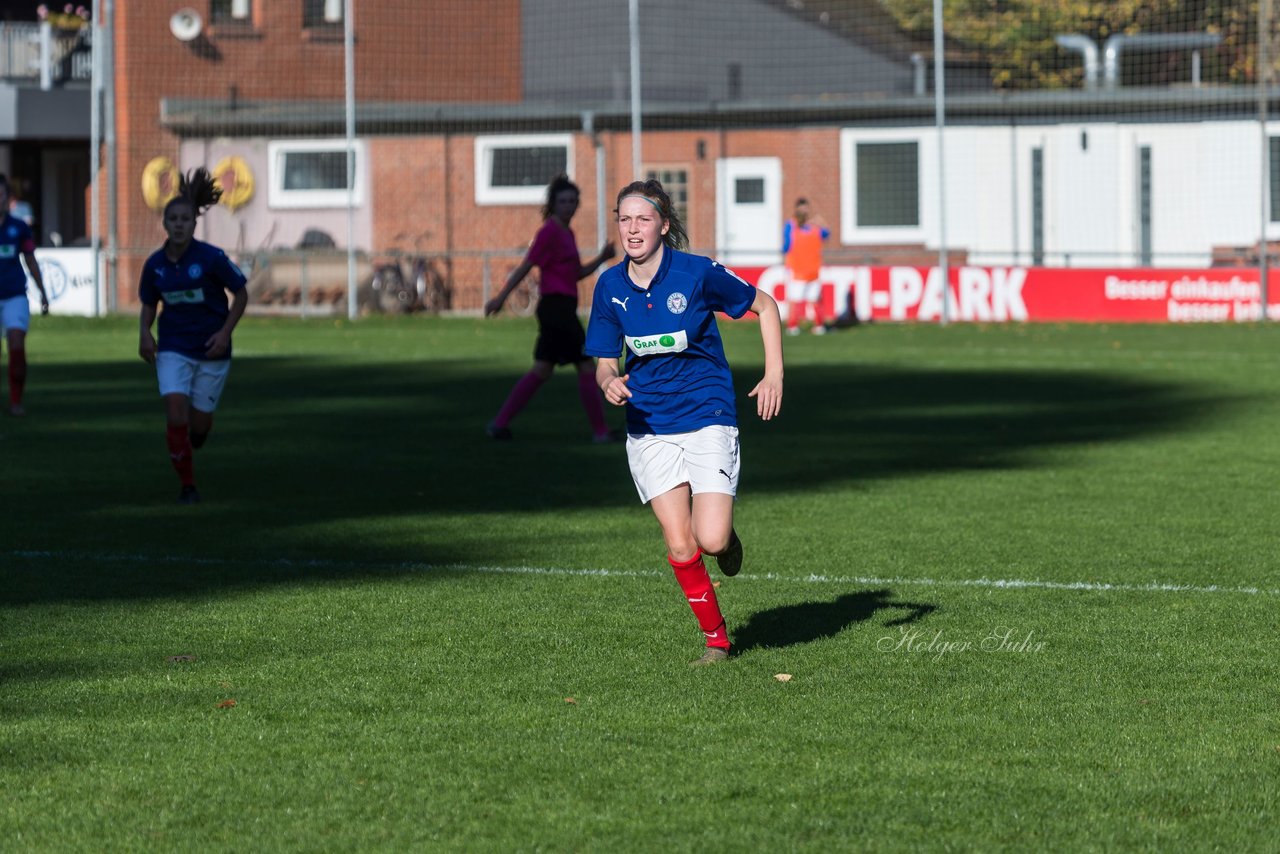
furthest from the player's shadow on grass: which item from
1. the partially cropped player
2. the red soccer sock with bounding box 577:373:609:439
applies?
the partially cropped player

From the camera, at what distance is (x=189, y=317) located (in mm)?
11664

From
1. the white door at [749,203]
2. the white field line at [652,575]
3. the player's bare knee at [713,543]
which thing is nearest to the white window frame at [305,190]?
the white door at [749,203]

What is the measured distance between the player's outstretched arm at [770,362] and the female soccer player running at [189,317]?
196 inches

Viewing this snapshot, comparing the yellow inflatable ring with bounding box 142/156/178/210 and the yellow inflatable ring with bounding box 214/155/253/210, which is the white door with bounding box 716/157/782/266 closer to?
the yellow inflatable ring with bounding box 214/155/253/210

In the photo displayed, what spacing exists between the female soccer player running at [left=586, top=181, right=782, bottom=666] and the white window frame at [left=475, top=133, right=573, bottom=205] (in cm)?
2958

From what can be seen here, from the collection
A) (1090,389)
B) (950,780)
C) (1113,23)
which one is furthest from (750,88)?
(950,780)

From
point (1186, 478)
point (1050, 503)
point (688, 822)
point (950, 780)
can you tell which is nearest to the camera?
point (688, 822)

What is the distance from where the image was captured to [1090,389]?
1955 centimetres

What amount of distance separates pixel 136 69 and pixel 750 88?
11.8 m

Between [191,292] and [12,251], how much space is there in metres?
6.09

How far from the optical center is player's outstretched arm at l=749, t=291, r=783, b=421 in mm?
6949

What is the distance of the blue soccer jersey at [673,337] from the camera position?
715cm

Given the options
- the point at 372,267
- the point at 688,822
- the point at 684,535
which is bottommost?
the point at 688,822

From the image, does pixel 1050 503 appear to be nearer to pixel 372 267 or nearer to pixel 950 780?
pixel 950 780
